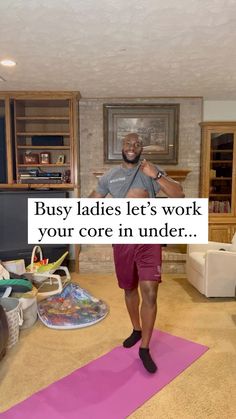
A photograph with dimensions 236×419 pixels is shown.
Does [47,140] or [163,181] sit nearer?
[163,181]

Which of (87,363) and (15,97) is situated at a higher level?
(15,97)

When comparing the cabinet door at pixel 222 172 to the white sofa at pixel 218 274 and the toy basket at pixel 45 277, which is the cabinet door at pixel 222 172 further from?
the toy basket at pixel 45 277

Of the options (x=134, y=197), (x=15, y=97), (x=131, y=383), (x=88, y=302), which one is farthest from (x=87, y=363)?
(x=15, y=97)

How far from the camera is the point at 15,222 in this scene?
3998 millimetres

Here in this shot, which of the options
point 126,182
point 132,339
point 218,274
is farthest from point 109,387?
point 218,274

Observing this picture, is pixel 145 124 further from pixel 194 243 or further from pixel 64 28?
pixel 64 28

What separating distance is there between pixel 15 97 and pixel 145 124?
1.81 m

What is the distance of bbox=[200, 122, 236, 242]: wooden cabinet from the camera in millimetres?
4422

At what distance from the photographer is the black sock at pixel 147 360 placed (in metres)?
2.03

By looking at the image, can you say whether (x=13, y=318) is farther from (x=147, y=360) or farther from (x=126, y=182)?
(x=126, y=182)

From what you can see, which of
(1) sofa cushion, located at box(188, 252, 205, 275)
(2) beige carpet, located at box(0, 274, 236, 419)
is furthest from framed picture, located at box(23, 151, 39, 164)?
(1) sofa cushion, located at box(188, 252, 205, 275)

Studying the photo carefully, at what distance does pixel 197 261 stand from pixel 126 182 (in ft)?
5.87

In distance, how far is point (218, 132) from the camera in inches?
175

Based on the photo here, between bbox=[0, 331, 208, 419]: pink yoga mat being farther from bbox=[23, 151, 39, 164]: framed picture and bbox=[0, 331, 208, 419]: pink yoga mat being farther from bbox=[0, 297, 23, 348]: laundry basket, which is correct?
bbox=[23, 151, 39, 164]: framed picture
